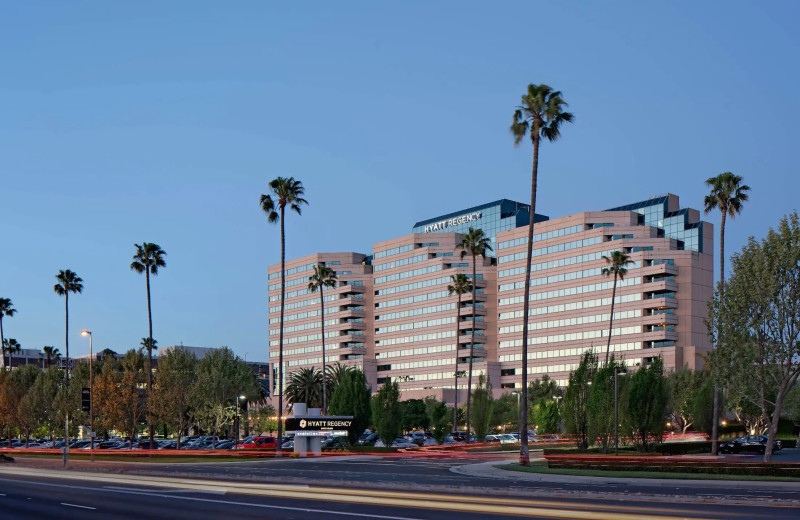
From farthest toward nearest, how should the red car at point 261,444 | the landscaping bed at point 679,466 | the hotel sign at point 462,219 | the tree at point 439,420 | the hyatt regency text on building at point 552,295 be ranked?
the hotel sign at point 462,219
the hyatt regency text on building at point 552,295
the tree at point 439,420
the red car at point 261,444
the landscaping bed at point 679,466

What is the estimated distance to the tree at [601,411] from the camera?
190ft

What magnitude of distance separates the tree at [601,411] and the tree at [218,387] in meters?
Result: 45.0

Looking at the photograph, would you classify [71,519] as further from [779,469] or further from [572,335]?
[572,335]

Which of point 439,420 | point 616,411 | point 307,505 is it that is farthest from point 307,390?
point 307,505

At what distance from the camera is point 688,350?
146m

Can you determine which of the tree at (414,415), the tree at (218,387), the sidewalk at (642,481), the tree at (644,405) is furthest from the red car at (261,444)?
the tree at (414,415)

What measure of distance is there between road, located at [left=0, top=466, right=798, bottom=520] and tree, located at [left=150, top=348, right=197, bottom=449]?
49.8 m

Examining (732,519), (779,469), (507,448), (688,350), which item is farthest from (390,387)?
(688,350)

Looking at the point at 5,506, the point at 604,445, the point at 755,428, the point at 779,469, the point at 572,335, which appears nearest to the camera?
the point at 5,506

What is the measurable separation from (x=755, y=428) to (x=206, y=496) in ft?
235

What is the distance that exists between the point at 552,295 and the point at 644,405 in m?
111

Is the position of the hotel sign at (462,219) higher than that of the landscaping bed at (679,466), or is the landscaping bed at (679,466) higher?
the hotel sign at (462,219)

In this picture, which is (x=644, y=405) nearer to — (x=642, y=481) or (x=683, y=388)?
(x=642, y=481)

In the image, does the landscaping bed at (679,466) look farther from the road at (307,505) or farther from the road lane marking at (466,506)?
the road lane marking at (466,506)
